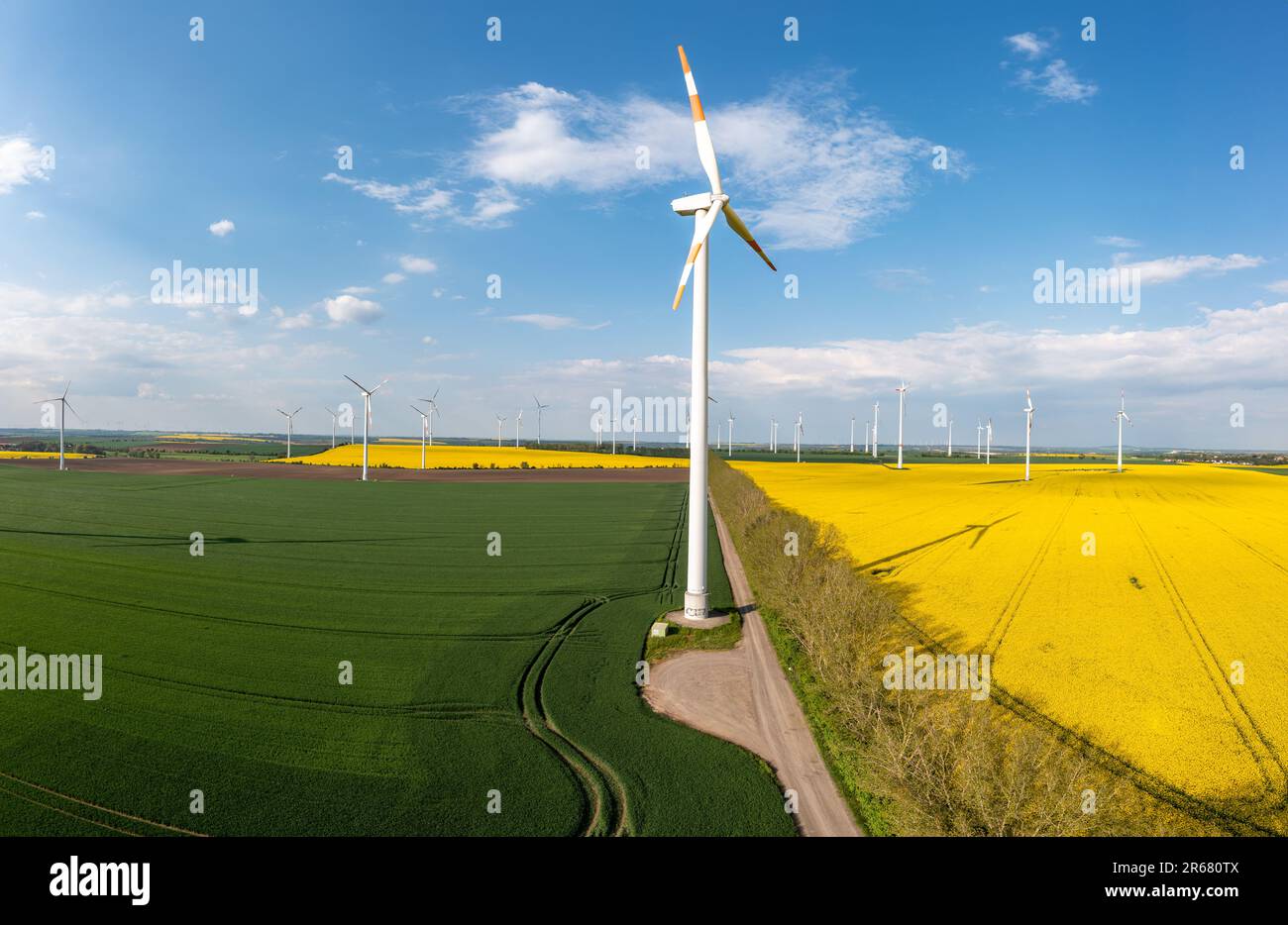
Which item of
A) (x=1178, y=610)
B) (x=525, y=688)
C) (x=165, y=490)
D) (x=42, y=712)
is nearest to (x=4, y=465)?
(x=165, y=490)

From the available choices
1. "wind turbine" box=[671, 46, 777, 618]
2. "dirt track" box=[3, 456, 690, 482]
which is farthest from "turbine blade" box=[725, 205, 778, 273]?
"dirt track" box=[3, 456, 690, 482]

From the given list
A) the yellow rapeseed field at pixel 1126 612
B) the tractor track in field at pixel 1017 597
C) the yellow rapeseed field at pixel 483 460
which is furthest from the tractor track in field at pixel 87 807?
the yellow rapeseed field at pixel 483 460

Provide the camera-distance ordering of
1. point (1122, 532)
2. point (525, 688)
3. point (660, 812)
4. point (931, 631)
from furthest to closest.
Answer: point (1122, 532), point (931, 631), point (525, 688), point (660, 812)

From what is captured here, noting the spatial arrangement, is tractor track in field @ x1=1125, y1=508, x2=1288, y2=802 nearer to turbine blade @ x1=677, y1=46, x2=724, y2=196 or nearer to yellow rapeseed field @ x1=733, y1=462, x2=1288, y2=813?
yellow rapeseed field @ x1=733, y1=462, x2=1288, y2=813

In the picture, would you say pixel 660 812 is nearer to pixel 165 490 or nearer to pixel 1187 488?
pixel 165 490

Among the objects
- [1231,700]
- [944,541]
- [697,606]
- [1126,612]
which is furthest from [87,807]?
[944,541]

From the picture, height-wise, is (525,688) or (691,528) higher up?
(691,528)
